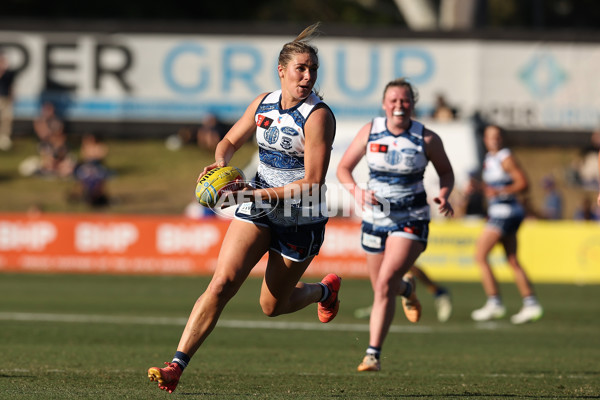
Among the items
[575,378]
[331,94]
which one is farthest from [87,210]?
[575,378]

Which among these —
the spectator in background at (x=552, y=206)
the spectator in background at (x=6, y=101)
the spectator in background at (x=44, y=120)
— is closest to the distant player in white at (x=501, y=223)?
the spectator in background at (x=552, y=206)

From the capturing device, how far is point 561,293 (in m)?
18.0

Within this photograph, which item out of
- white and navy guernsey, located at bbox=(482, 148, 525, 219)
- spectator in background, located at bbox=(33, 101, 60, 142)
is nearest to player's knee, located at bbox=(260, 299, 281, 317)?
white and navy guernsey, located at bbox=(482, 148, 525, 219)

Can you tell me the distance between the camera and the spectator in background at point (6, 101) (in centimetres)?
2842

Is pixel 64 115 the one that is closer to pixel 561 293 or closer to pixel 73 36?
pixel 73 36

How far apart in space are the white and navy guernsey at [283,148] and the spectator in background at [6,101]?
22.6 meters

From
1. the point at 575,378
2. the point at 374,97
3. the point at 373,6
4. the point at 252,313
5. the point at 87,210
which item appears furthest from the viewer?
the point at 373,6

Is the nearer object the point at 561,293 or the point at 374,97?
the point at 561,293

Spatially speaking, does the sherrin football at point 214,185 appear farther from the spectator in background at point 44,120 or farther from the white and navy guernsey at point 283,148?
the spectator in background at point 44,120

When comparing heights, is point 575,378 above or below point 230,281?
below

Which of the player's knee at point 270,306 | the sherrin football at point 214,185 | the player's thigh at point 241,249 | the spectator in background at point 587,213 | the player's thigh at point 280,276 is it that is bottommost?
the spectator in background at point 587,213

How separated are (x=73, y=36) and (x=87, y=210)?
18.8ft

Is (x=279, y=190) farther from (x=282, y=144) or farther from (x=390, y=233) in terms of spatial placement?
(x=390, y=233)

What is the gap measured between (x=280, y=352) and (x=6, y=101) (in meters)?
21.1
